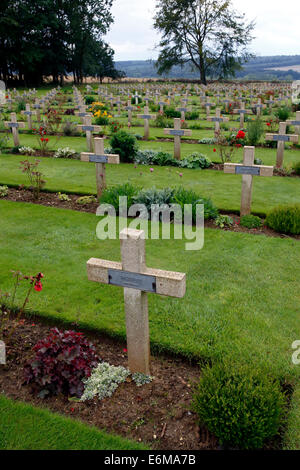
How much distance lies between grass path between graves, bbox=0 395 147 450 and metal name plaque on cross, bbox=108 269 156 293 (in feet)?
3.66

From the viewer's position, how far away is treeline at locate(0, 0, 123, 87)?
42031 mm

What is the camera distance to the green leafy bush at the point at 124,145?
11.7 m

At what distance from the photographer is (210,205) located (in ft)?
24.3

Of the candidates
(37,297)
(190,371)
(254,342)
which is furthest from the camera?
(37,297)

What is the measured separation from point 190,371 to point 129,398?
0.67 metres

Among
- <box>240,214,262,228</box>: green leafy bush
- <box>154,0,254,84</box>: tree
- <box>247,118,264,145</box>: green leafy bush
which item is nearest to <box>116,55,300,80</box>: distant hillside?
<box>154,0,254,84</box>: tree

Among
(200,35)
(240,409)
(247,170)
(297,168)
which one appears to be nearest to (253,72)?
(200,35)

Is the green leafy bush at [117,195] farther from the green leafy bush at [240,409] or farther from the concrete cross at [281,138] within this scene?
the green leafy bush at [240,409]

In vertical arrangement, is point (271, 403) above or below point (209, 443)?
above

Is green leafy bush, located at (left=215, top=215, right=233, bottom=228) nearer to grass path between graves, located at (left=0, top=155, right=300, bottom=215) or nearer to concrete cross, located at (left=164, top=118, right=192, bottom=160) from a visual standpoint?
grass path between graves, located at (left=0, top=155, right=300, bottom=215)

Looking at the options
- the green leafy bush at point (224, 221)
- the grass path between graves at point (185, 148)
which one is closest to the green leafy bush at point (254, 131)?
the grass path between graves at point (185, 148)
